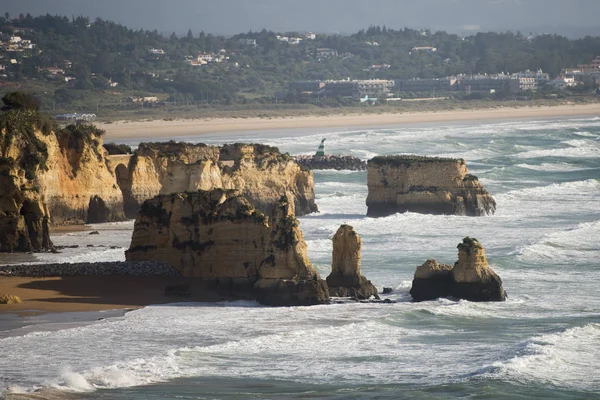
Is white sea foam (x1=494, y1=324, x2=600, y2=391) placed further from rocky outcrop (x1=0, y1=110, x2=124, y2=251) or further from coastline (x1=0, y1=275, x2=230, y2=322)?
rocky outcrop (x1=0, y1=110, x2=124, y2=251)

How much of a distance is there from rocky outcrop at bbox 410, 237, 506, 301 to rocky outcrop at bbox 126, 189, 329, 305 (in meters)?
2.69

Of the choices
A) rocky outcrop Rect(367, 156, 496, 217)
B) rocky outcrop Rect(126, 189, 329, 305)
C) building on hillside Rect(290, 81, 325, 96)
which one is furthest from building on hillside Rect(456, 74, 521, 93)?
rocky outcrop Rect(126, 189, 329, 305)

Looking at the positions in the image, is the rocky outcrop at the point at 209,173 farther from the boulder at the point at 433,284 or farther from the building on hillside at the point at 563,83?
the building on hillside at the point at 563,83

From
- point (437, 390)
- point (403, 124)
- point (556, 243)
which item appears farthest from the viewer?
point (403, 124)

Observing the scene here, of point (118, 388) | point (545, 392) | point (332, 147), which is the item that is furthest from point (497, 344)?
point (332, 147)

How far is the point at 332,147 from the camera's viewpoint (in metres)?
92.8

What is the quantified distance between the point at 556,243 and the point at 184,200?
15.1m

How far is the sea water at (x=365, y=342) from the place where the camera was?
82.5ft

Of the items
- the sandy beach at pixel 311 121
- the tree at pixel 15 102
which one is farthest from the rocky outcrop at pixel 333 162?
the tree at pixel 15 102

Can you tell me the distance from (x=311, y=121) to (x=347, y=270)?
94.8m

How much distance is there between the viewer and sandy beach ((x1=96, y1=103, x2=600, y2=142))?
104875 mm

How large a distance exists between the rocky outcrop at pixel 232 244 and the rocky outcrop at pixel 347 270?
798 mm

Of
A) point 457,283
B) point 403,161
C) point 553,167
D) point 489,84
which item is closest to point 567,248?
point 403,161

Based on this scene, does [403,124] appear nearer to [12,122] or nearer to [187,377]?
[12,122]
